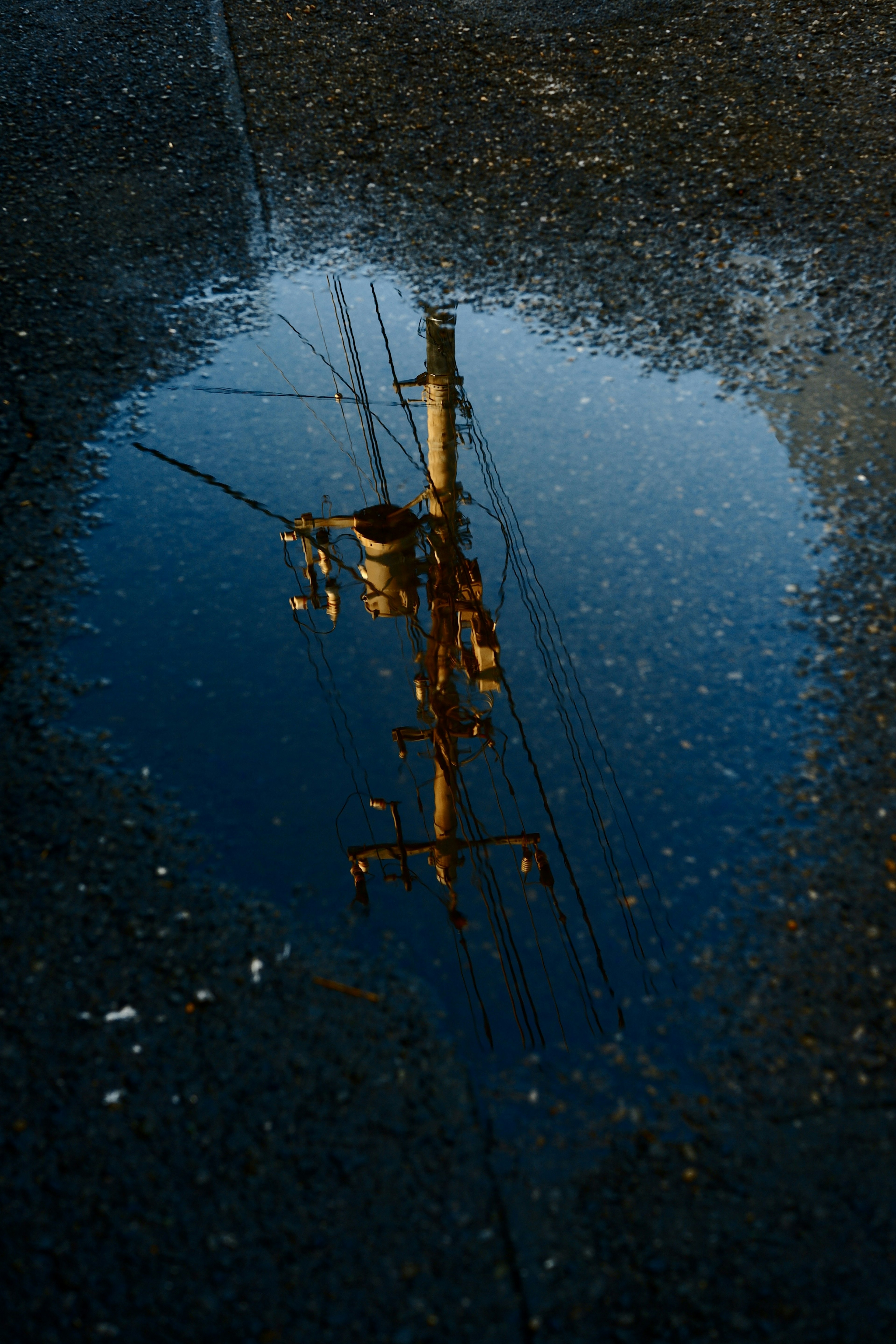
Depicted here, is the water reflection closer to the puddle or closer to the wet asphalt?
the puddle

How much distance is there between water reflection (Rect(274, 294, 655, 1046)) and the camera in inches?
84.0

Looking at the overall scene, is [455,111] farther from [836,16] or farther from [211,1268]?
[211,1268]

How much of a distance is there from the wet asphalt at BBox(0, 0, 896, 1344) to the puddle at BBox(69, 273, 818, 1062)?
114mm

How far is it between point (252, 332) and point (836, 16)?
4688mm

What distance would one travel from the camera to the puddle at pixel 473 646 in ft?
7.06

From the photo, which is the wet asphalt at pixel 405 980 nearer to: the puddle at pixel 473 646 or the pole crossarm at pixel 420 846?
the puddle at pixel 473 646

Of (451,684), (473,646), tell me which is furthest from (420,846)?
(473,646)

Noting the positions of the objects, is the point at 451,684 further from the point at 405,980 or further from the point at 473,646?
the point at 405,980

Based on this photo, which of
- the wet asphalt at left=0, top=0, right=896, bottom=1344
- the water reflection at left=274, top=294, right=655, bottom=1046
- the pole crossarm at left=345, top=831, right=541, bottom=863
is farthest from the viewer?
the pole crossarm at left=345, top=831, right=541, bottom=863

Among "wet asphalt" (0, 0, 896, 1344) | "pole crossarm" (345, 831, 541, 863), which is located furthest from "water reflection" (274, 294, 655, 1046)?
"wet asphalt" (0, 0, 896, 1344)

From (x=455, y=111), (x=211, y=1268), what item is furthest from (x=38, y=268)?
(x=211, y=1268)

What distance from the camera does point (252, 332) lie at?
3.89 m

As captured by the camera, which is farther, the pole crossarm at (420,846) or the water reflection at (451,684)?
the pole crossarm at (420,846)

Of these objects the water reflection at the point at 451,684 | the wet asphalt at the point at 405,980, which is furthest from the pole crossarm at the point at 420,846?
the wet asphalt at the point at 405,980
